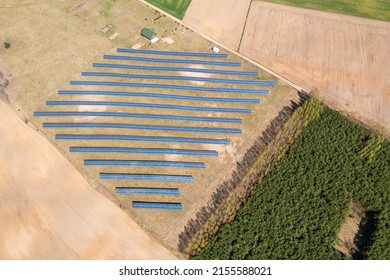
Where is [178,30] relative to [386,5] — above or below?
below

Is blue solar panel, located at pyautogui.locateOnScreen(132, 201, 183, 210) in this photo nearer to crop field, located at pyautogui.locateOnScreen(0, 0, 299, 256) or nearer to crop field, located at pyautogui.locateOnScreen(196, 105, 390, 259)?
crop field, located at pyautogui.locateOnScreen(0, 0, 299, 256)

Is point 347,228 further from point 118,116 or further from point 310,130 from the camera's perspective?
point 118,116

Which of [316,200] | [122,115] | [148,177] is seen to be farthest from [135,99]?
[316,200]

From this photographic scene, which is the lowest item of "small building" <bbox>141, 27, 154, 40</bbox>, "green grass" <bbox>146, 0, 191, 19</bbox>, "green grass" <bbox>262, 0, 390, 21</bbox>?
"small building" <bbox>141, 27, 154, 40</bbox>

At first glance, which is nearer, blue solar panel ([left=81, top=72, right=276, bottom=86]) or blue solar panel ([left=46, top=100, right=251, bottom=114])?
blue solar panel ([left=46, top=100, right=251, bottom=114])

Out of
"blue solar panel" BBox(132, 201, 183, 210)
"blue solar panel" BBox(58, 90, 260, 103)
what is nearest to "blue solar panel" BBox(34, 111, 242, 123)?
"blue solar panel" BBox(58, 90, 260, 103)
